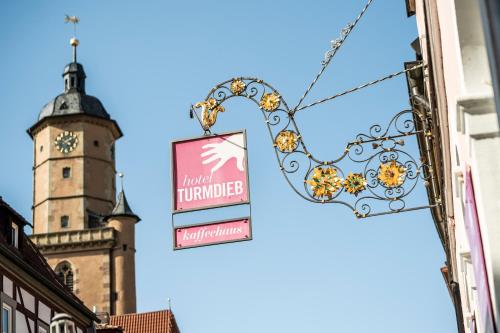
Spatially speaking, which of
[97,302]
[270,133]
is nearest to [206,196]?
[270,133]

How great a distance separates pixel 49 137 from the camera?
7969 centimetres

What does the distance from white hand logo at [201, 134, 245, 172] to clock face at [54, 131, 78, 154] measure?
2734 inches

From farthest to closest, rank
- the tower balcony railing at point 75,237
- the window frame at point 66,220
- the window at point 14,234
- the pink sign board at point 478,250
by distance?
the window frame at point 66,220, the tower balcony railing at point 75,237, the window at point 14,234, the pink sign board at point 478,250

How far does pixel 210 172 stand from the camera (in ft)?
36.0

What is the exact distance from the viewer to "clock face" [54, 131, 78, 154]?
3130 inches

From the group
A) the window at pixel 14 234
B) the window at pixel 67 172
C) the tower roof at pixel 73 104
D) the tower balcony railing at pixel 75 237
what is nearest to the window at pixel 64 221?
the tower balcony railing at pixel 75 237

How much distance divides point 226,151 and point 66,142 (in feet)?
230

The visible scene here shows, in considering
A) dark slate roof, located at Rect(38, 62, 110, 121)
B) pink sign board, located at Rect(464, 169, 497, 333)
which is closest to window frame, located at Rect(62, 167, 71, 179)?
dark slate roof, located at Rect(38, 62, 110, 121)

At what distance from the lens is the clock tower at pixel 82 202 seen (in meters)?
72.5

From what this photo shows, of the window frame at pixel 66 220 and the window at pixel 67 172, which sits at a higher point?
the window at pixel 67 172

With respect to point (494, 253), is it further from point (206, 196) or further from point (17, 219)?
point (17, 219)

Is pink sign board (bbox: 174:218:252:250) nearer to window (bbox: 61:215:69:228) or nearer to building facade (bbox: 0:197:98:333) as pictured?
building facade (bbox: 0:197:98:333)

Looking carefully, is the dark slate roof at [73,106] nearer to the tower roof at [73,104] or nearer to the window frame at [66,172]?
the tower roof at [73,104]

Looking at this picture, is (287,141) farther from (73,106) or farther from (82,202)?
(73,106)
